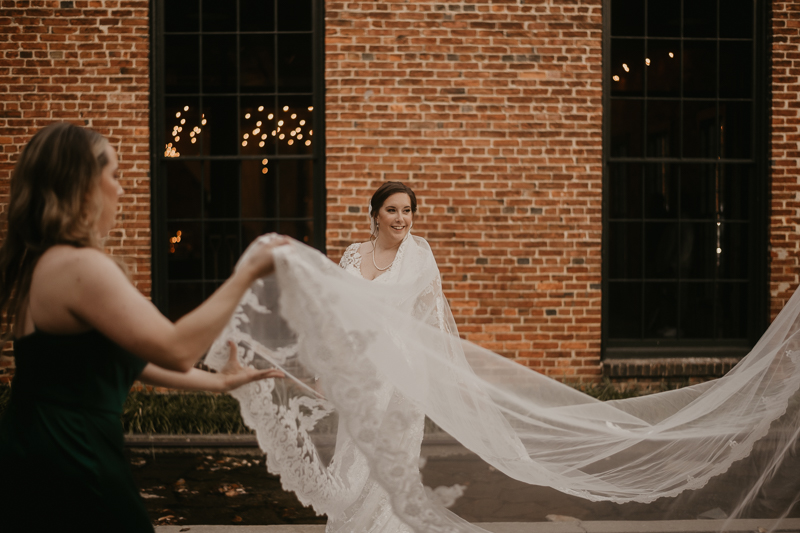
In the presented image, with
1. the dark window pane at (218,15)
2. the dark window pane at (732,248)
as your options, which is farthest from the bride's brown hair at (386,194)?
the dark window pane at (732,248)

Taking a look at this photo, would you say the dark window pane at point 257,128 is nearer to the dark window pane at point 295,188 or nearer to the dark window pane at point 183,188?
the dark window pane at point 295,188

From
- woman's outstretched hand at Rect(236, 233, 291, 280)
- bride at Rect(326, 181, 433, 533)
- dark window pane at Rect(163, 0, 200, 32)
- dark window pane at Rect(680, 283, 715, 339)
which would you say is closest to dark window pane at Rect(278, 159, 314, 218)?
dark window pane at Rect(163, 0, 200, 32)

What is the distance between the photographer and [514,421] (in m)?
2.94

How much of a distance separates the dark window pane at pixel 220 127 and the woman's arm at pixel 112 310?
5.29 metres

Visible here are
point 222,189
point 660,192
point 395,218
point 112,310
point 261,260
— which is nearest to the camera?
point 112,310

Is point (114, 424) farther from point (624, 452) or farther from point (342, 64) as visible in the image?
point (342, 64)

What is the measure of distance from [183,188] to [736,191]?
592cm

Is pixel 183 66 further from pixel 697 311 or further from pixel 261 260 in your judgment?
pixel 697 311

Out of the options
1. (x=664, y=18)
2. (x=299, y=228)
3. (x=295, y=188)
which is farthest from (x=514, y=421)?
(x=664, y=18)

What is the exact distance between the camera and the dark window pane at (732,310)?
22.1 feet

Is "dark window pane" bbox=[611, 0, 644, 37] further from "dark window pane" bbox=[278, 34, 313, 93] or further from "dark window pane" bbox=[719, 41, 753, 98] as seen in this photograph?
"dark window pane" bbox=[278, 34, 313, 93]

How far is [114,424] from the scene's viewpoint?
153 cm

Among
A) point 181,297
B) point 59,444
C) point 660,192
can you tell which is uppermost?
point 660,192

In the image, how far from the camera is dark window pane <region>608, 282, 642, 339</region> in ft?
21.9
